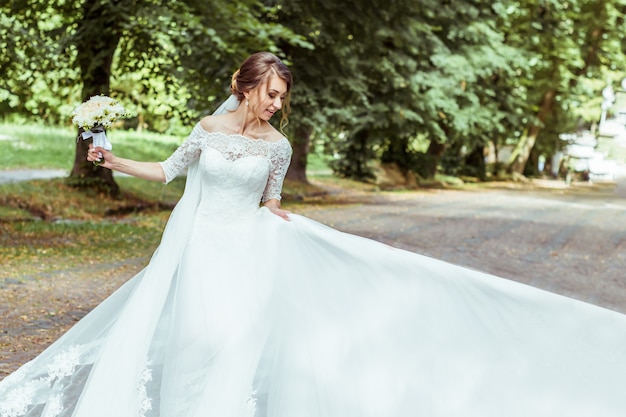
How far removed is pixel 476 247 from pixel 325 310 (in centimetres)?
1244

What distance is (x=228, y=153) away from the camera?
17.6ft

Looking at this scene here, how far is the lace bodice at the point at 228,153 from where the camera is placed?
5.37 m

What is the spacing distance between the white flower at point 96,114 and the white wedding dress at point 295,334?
433 mm

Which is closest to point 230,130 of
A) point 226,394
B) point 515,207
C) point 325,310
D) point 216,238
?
point 216,238

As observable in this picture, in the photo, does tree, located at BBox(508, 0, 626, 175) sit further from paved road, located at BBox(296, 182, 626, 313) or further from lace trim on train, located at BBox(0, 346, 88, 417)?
lace trim on train, located at BBox(0, 346, 88, 417)

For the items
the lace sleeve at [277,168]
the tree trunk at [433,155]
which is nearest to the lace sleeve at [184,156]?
the lace sleeve at [277,168]

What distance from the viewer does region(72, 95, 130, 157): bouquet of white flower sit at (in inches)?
208

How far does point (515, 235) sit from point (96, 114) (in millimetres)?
16061

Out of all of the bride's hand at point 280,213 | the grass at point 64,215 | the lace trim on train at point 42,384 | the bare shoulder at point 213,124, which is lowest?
the grass at point 64,215

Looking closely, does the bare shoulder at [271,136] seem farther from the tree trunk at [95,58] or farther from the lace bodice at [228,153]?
the tree trunk at [95,58]

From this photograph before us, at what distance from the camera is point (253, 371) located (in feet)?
16.0

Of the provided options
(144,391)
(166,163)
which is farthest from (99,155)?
(144,391)

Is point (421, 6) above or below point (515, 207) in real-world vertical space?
above

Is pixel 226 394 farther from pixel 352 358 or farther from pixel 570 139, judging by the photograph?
pixel 570 139
